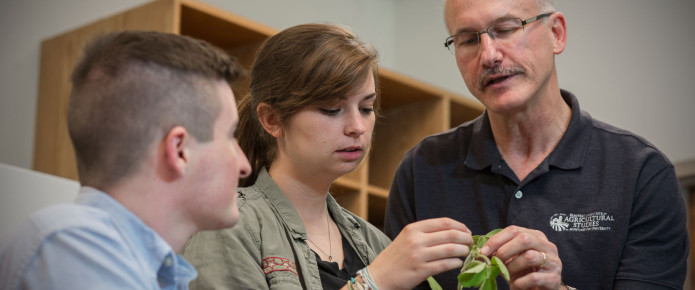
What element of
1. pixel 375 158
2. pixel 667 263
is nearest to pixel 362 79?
pixel 667 263

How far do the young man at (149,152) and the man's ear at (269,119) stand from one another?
0.46 meters

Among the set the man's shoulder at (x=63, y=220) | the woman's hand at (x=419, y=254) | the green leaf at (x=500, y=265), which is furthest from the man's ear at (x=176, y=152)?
the green leaf at (x=500, y=265)

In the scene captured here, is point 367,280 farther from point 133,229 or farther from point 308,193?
point 133,229

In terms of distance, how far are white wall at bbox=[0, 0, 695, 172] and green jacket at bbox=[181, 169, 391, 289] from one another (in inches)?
81.0

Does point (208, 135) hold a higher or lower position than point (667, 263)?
higher

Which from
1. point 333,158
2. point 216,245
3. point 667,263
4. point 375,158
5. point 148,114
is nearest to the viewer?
point 148,114

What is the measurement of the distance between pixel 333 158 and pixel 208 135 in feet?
1.52

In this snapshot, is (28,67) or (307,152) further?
(28,67)

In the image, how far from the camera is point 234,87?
2941mm

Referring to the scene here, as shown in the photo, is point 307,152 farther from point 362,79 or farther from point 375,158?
point 375,158

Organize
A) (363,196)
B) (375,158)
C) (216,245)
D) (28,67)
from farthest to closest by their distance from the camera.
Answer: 1. (375,158)
2. (363,196)
3. (28,67)
4. (216,245)

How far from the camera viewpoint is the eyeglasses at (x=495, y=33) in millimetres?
1833

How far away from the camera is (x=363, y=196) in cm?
364

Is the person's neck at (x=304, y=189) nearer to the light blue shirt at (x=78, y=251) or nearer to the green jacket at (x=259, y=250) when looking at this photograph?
the green jacket at (x=259, y=250)
